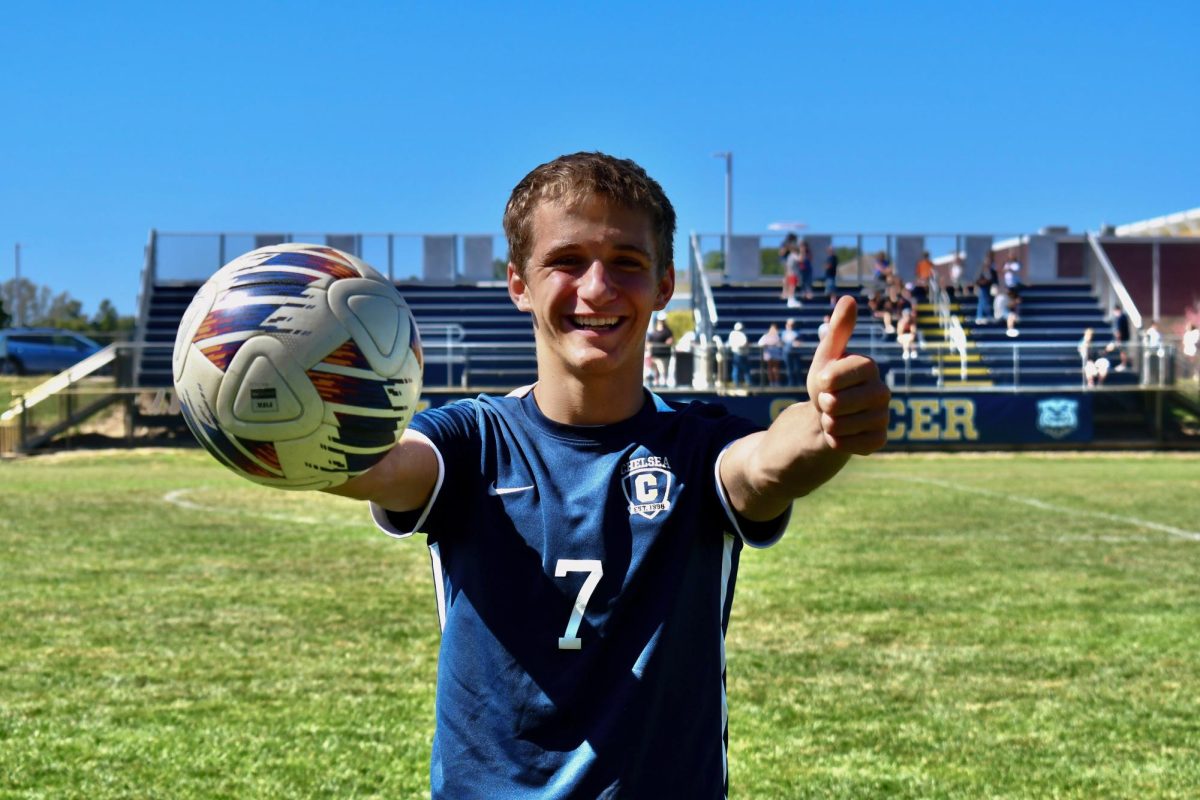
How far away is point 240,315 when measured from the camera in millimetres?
2701

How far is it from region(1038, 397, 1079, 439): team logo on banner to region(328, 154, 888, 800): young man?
2537 centimetres

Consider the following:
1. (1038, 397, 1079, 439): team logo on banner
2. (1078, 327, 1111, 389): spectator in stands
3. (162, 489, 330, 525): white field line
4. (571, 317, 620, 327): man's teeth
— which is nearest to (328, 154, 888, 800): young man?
(571, 317, 620, 327): man's teeth

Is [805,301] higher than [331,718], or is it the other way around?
[805,301]

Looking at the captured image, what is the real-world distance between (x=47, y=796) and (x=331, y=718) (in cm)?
140

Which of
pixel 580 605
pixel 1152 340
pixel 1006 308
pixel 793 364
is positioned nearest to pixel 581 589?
pixel 580 605

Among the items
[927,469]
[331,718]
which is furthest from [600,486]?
[927,469]

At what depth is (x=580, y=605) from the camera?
9.59 feet

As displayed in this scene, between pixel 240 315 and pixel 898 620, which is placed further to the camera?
pixel 898 620

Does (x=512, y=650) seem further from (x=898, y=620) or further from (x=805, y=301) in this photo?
(x=805, y=301)

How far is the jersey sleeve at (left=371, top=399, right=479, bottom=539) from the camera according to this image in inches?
119

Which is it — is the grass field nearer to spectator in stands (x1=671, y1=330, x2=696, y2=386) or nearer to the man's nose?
the man's nose

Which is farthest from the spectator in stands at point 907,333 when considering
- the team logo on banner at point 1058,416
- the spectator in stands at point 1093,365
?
Answer: the spectator in stands at point 1093,365

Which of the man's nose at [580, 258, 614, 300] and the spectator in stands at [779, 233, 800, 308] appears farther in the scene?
the spectator in stands at [779, 233, 800, 308]

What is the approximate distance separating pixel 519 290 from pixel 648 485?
22.1 inches
